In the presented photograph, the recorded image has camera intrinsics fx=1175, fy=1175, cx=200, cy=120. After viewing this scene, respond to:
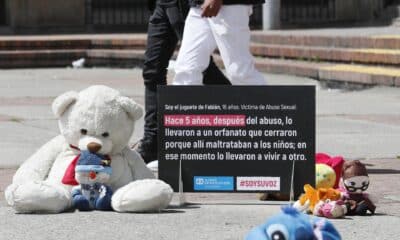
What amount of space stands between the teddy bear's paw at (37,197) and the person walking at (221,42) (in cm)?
145

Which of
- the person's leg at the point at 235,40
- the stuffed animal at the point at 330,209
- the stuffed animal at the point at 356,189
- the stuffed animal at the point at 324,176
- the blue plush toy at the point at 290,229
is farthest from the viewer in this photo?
the person's leg at the point at 235,40

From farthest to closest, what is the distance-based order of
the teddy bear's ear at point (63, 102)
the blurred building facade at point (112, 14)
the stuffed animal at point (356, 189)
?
1. the blurred building facade at point (112, 14)
2. the teddy bear's ear at point (63, 102)
3. the stuffed animal at point (356, 189)

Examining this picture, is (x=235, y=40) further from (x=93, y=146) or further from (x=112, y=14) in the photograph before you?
(x=112, y=14)

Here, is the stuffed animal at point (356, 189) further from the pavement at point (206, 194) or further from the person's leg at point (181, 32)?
the person's leg at point (181, 32)

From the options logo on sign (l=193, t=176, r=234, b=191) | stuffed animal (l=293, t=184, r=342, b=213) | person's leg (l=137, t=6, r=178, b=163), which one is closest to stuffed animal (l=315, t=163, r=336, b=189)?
stuffed animal (l=293, t=184, r=342, b=213)

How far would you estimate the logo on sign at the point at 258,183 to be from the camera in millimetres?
6430

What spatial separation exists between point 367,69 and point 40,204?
9089 mm

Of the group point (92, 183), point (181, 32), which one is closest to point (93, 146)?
point (92, 183)

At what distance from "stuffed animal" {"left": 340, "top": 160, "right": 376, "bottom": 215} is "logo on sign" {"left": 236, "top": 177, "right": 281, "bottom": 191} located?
0.42 m

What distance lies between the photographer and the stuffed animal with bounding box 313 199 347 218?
6027 millimetres

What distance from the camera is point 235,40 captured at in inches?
283

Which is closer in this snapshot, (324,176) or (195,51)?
(324,176)

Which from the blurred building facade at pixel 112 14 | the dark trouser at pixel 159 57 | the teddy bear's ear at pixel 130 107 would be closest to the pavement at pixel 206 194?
the teddy bear's ear at pixel 130 107

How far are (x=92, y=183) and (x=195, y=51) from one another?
4.68ft
